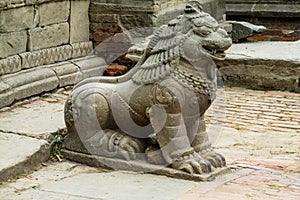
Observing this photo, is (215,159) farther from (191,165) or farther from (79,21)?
(79,21)

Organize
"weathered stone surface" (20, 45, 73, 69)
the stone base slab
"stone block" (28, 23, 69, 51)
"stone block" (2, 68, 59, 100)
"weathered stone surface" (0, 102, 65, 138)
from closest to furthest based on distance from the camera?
the stone base slab → "weathered stone surface" (0, 102, 65, 138) → "stone block" (2, 68, 59, 100) → "weathered stone surface" (20, 45, 73, 69) → "stone block" (28, 23, 69, 51)

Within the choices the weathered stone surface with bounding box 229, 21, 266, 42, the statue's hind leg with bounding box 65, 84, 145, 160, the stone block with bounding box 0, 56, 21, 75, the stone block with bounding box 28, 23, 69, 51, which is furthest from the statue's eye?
the weathered stone surface with bounding box 229, 21, 266, 42

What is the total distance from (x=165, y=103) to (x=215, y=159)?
0.61 m

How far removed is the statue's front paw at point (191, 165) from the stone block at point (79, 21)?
3.81m

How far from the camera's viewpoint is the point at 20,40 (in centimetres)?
817

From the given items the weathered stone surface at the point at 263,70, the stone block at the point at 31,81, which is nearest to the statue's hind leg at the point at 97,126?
the stone block at the point at 31,81

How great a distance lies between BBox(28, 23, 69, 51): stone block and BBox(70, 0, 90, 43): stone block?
0.13 meters

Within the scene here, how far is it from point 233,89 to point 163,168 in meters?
3.75

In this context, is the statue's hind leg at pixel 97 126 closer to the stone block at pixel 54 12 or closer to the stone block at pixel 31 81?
the stone block at pixel 31 81

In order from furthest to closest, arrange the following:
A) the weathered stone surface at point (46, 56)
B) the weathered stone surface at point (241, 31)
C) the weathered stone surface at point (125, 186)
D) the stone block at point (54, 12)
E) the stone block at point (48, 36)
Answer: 1. the weathered stone surface at point (241, 31)
2. the stone block at point (54, 12)
3. the stone block at point (48, 36)
4. the weathered stone surface at point (46, 56)
5. the weathered stone surface at point (125, 186)

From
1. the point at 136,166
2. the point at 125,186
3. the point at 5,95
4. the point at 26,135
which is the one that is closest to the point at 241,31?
the point at 5,95

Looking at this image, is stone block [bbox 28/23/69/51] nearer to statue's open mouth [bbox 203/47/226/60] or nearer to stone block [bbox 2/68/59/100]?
stone block [bbox 2/68/59/100]

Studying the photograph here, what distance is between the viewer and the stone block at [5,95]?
7.45 m

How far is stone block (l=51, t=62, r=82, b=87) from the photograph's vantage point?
8.55m
